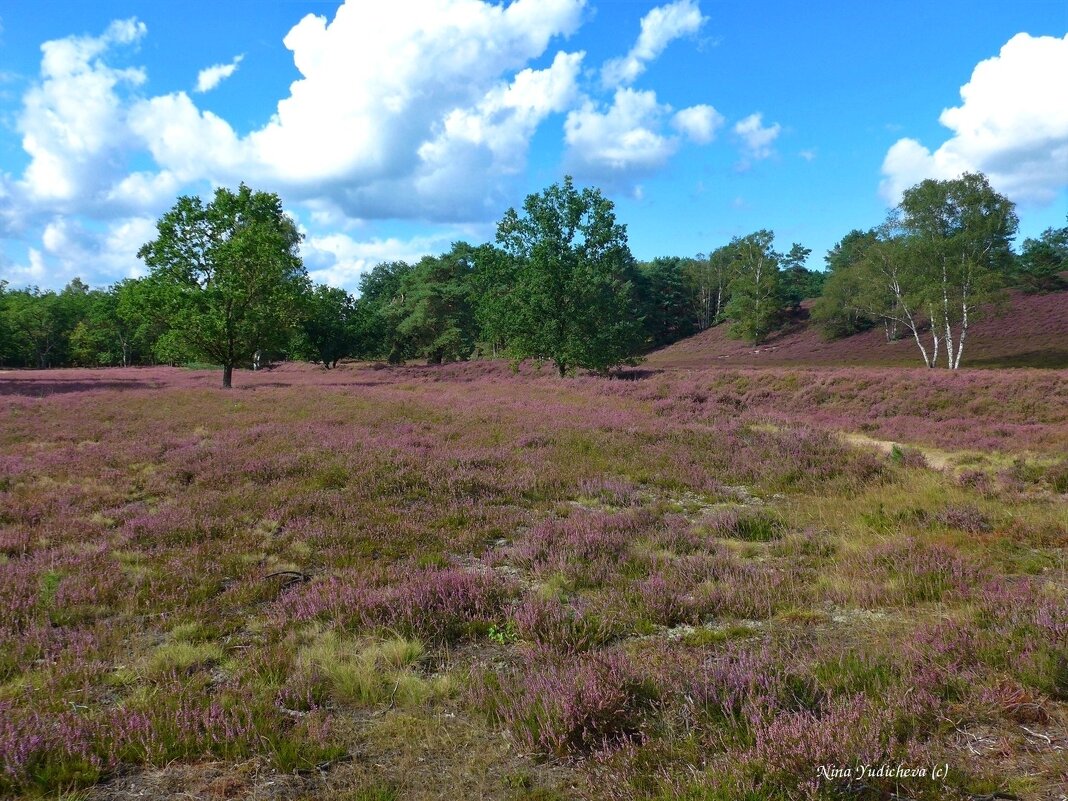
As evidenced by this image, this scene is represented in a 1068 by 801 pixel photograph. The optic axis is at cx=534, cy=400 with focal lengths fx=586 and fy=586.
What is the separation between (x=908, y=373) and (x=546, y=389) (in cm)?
1755

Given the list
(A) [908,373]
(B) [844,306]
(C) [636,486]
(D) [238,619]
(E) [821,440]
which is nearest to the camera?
(D) [238,619]

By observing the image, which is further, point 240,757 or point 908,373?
point 908,373

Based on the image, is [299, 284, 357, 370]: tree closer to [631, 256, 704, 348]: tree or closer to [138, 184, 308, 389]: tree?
[138, 184, 308, 389]: tree

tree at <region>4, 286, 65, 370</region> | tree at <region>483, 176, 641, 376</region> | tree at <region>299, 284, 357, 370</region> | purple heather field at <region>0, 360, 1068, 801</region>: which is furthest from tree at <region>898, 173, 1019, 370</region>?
tree at <region>4, 286, 65, 370</region>

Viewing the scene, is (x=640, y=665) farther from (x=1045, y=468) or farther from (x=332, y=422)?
(x=332, y=422)

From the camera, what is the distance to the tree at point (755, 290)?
7612 cm

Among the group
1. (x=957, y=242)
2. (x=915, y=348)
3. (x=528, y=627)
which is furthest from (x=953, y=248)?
(x=528, y=627)

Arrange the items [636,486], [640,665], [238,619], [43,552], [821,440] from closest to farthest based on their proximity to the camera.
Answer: [640,665], [238,619], [43,552], [636,486], [821,440]

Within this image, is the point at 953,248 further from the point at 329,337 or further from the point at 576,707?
the point at 329,337

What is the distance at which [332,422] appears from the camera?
61.2ft

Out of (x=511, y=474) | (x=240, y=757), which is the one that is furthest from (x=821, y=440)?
(x=240, y=757)

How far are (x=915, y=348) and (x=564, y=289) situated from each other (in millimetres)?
40115

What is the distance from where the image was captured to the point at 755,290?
76312 millimetres

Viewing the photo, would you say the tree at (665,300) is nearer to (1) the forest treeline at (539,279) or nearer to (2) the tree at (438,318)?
(2) the tree at (438,318)
